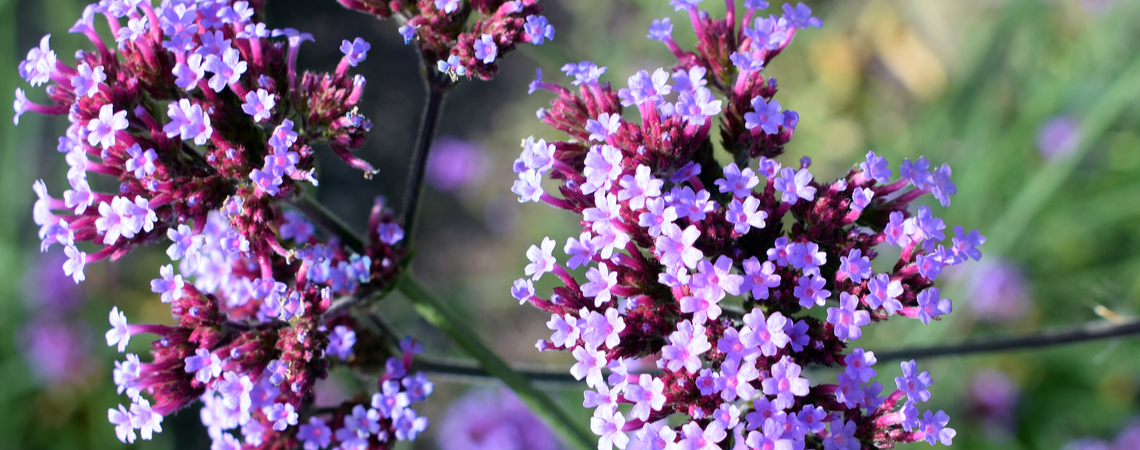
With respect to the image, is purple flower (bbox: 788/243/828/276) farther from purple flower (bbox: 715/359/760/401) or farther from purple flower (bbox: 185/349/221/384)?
purple flower (bbox: 185/349/221/384)

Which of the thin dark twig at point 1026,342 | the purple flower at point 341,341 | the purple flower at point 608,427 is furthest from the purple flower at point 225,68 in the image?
the thin dark twig at point 1026,342

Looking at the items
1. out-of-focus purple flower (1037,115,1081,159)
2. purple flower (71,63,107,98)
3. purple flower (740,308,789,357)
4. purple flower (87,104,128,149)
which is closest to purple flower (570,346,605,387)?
purple flower (740,308,789,357)

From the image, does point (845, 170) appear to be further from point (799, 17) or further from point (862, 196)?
point (862, 196)

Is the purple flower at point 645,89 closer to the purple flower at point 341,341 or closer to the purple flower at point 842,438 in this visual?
the purple flower at point 842,438

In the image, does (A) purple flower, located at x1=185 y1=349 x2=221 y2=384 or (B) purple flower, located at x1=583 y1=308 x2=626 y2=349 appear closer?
(B) purple flower, located at x1=583 y1=308 x2=626 y2=349

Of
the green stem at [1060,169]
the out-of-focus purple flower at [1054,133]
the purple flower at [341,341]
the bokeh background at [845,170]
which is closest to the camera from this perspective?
the purple flower at [341,341]

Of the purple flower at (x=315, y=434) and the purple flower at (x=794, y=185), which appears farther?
the purple flower at (x=315, y=434)

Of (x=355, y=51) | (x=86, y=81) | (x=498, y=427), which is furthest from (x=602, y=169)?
(x=498, y=427)
